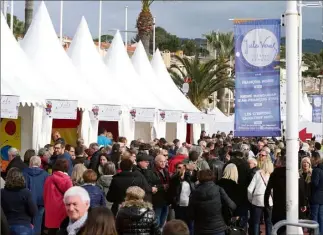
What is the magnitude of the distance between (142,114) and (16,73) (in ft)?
23.3

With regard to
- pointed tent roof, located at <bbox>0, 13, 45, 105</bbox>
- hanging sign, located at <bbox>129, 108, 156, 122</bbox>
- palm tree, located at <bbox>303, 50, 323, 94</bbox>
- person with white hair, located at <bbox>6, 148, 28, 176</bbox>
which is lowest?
person with white hair, located at <bbox>6, 148, 28, 176</bbox>

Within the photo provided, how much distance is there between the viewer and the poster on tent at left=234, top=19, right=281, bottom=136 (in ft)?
27.8

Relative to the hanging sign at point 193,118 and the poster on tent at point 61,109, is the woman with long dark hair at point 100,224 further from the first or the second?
the hanging sign at point 193,118

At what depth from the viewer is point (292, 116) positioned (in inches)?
303

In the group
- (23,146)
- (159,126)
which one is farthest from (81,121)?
(159,126)

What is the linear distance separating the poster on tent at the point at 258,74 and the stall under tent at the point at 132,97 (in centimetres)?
1961

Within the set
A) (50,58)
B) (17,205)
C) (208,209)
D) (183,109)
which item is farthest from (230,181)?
(183,109)

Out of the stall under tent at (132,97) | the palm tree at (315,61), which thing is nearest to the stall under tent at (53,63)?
the stall under tent at (132,97)

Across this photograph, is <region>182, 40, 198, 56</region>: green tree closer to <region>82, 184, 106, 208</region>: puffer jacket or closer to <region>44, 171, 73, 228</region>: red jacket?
<region>44, 171, 73, 228</region>: red jacket

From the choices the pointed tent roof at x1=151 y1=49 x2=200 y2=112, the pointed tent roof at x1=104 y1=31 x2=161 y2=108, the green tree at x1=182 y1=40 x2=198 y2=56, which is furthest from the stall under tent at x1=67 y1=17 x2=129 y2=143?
the green tree at x1=182 y1=40 x2=198 y2=56

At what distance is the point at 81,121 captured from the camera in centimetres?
2583

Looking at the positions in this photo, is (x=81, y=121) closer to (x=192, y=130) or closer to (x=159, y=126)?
(x=159, y=126)

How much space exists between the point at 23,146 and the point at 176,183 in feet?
36.3

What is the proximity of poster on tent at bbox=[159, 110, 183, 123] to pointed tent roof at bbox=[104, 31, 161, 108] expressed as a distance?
27.0 inches
